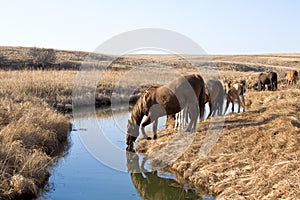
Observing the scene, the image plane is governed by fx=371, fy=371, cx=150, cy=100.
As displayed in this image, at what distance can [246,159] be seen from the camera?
8188 mm

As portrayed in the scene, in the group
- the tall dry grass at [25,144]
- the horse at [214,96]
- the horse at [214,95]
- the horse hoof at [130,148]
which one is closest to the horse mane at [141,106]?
the horse hoof at [130,148]

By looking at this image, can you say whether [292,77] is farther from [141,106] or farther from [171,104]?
[141,106]

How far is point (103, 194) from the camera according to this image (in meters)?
7.82

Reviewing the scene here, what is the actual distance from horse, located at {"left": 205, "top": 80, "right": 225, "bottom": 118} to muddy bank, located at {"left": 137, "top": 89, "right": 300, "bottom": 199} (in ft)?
5.05

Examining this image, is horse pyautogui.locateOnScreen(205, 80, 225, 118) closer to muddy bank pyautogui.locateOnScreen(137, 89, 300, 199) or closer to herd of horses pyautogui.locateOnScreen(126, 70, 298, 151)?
muddy bank pyautogui.locateOnScreen(137, 89, 300, 199)

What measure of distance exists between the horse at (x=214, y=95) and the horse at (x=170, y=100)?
2.34 m

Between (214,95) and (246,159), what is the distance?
18.5 feet

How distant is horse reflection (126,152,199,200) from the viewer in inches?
311

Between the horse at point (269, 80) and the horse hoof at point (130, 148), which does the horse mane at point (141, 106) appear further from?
the horse at point (269, 80)

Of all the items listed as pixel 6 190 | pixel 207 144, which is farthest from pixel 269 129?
pixel 6 190

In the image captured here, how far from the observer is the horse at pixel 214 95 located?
44.2 ft

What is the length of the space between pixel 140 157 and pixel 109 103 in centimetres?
1297

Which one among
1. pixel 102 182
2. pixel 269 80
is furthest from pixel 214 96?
pixel 269 80

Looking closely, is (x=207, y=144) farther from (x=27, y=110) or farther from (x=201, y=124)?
(x=27, y=110)
